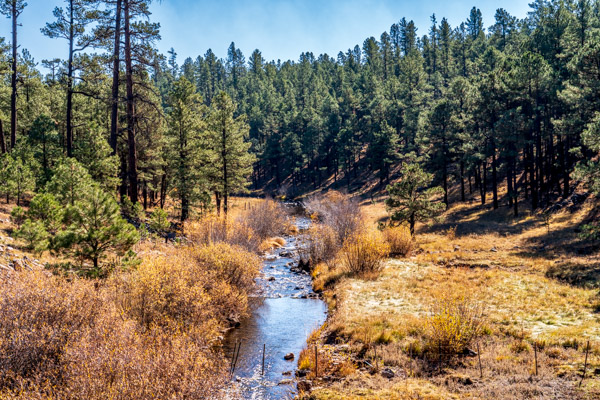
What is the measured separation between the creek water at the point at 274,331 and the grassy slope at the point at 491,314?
108cm

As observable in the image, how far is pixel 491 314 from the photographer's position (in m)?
13.8

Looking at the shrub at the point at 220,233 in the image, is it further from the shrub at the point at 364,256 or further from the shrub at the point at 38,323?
the shrub at the point at 38,323

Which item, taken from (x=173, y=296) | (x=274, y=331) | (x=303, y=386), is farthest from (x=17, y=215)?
(x=303, y=386)

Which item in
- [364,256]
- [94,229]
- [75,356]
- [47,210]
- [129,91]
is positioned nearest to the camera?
[75,356]

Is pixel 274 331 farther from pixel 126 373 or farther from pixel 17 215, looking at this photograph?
pixel 17 215

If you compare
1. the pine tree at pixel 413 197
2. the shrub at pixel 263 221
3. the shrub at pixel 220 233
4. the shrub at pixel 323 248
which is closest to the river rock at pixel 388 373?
the shrub at pixel 220 233

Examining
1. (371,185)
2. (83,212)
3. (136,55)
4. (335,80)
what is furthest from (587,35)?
(335,80)

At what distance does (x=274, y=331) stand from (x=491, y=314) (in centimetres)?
788

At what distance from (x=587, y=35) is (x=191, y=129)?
130ft

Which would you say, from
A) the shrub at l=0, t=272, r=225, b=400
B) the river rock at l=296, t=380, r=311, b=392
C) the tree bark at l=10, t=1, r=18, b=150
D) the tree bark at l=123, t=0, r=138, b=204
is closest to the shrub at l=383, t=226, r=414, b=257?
the river rock at l=296, t=380, r=311, b=392

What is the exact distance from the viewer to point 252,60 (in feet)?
420

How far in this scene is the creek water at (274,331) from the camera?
10.7m

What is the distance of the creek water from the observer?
10.7m

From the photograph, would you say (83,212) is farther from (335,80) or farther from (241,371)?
(335,80)
